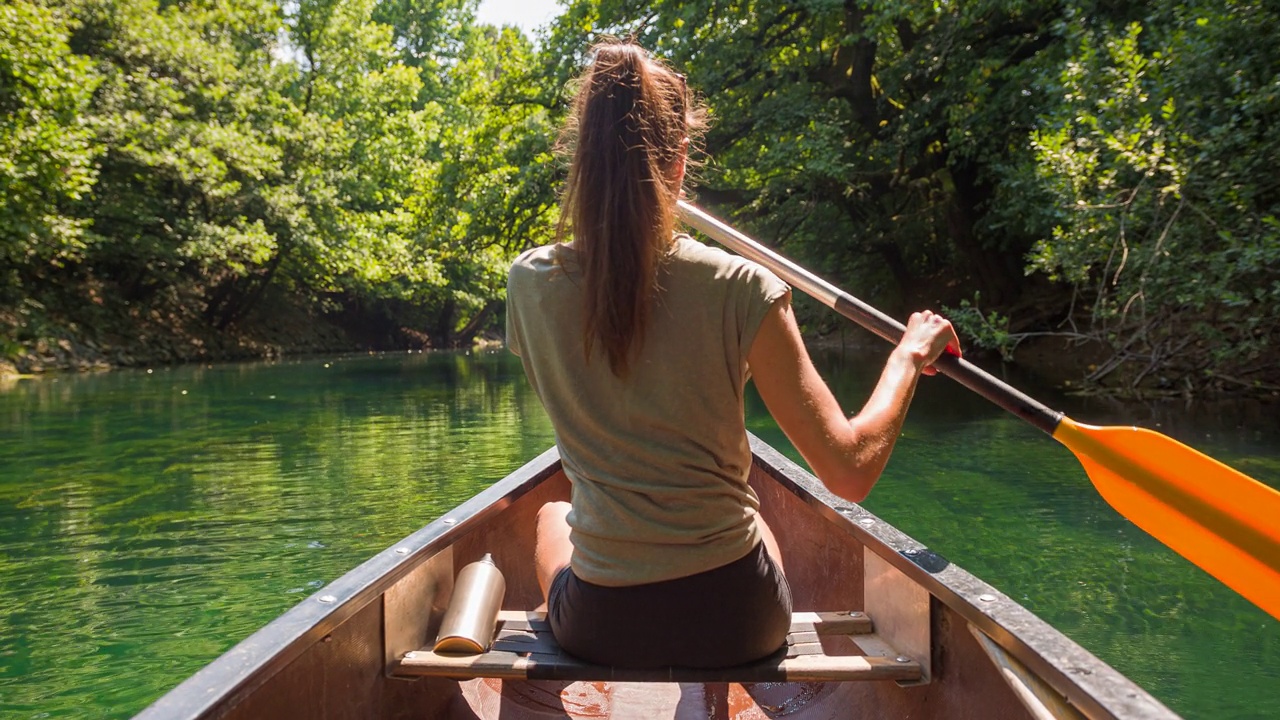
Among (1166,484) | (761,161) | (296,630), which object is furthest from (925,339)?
(761,161)

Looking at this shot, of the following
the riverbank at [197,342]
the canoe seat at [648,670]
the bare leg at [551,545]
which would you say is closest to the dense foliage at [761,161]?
the riverbank at [197,342]

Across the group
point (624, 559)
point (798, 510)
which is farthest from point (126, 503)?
point (624, 559)

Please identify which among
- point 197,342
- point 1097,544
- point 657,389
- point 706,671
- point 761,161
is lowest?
point 1097,544

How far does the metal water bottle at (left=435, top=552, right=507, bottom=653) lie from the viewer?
186 cm

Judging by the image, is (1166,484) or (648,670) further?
(1166,484)

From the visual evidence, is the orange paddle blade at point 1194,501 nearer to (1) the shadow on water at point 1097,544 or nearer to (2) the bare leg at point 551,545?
(1) the shadow on water at point 1097,544

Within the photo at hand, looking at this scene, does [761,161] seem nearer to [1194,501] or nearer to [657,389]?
[1194,501]

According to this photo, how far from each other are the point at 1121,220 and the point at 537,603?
558 centimetres

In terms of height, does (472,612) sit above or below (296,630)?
below

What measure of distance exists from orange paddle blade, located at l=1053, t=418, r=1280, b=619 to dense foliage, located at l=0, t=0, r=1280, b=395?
116 cm

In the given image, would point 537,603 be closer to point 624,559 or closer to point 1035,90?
point 624,559

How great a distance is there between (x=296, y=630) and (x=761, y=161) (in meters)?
11.6

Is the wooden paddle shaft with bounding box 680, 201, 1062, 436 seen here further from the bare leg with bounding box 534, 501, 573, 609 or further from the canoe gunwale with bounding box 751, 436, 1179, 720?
the bare leg with bounding box 534, 501, 573, 609

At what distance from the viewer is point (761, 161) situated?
1255 centimetres
